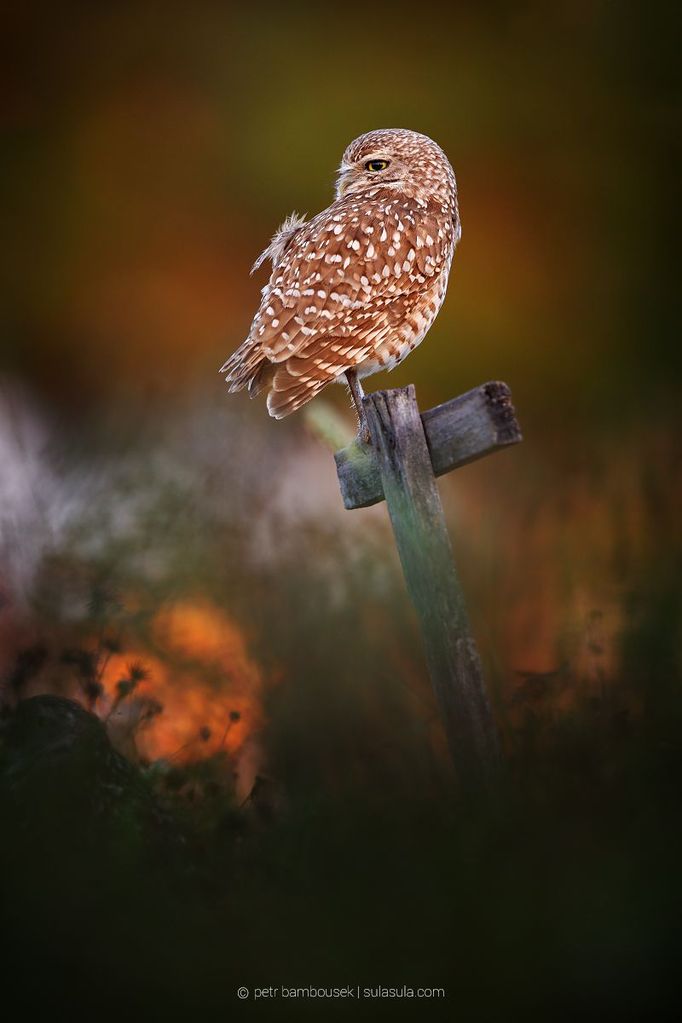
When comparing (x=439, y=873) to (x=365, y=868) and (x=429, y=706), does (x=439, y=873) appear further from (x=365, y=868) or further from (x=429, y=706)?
(x=429, y=706)

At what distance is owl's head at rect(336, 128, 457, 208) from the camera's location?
407 cm

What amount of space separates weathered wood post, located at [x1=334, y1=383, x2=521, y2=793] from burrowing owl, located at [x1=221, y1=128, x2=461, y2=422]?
0.65 metres

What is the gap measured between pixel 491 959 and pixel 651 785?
0.52 meters

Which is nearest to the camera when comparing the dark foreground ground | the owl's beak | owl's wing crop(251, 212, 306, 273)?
the dark foreground ground

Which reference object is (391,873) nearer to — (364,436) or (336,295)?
(364,436)

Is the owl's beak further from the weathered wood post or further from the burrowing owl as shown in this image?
the weathered wood post

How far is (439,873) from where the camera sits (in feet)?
6.92

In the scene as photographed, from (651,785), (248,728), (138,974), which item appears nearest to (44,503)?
(248,728)

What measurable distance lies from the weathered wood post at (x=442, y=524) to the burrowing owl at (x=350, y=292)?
65cm

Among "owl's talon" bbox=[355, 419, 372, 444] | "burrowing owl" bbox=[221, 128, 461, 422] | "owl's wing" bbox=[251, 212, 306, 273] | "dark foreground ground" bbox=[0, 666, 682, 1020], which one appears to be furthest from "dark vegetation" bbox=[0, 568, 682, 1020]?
"owl's wing" bbox=[251, 212, 306, 273]

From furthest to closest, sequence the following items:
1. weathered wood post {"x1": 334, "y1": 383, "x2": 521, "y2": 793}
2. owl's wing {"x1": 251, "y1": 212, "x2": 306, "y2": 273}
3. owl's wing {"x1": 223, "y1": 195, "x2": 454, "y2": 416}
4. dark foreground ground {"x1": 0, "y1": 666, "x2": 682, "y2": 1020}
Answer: owl's wing {"x1": 251, "y1": 212, "x2": 306, "y2": 273} → owl's wing {"x1": 223, "y1": 195, "x2": 454, "y2": 416} → weathered wood post {"x1": 334, "y1": 383, "x2": 521, "y2": 793} → dark foreground ground {"x1": 0, "y1": 666, "x2": 682, "y2": 1020}

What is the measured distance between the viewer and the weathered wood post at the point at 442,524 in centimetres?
265

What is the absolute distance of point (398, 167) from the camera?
162 inches

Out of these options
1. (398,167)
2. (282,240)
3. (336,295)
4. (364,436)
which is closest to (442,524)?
(364,436)
